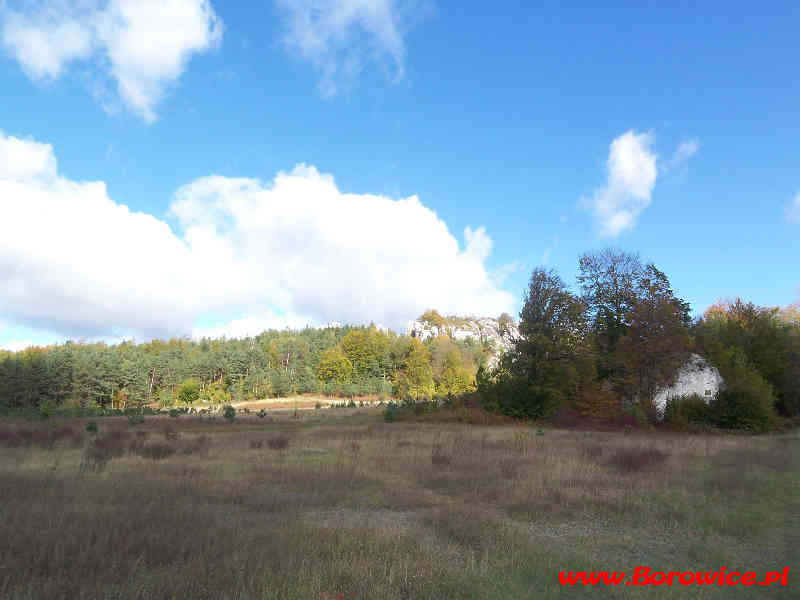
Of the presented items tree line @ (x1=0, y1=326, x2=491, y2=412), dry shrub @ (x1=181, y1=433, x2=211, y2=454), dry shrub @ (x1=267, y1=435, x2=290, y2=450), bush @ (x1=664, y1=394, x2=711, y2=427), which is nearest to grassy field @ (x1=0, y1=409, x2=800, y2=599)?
dry shrub @ (x1=181, y1=433, x2=211, y2=454)

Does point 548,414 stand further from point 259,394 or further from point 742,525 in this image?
point 259,394

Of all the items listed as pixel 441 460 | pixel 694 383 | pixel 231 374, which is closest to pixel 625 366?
pixel 694 383

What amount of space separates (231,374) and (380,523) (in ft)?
385

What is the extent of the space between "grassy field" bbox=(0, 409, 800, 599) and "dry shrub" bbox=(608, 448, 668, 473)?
87mm

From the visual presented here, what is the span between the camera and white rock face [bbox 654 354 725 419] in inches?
1388

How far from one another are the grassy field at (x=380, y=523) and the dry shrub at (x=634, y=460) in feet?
0.29

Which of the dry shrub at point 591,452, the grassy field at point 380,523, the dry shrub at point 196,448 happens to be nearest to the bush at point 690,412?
the grassy field at point 380,523

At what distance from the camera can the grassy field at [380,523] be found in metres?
5.39

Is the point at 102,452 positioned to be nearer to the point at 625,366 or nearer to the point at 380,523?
the point at 380,523

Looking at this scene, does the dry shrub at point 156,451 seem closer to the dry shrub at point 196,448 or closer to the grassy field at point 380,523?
the grassy field at point 380,523

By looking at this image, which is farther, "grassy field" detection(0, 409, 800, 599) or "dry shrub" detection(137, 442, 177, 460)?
"dry shrub" detection(137, 442, 177, 460)

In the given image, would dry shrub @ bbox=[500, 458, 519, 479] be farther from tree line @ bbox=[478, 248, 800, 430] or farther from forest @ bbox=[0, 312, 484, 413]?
forest @ bbox=[0, 312, 484, 413]

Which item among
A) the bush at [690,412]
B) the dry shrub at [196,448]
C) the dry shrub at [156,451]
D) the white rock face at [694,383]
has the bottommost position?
the dry shrub at [196,448]

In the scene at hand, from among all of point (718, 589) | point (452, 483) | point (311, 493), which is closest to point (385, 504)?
point (311, 493)
